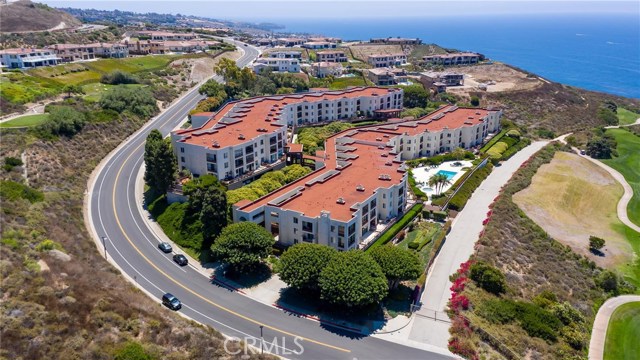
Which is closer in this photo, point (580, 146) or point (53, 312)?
point (53, 312)

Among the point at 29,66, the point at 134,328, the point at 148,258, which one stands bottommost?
the point at 148,258

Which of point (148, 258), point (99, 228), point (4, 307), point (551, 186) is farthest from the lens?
point (551, 186)

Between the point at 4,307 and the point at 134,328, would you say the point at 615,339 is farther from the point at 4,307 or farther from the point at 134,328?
the point at 4,307

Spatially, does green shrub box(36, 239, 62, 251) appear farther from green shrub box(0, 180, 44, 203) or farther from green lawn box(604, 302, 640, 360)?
green lawn box(604, 302, 640, 360)

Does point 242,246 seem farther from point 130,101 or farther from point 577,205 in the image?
point 577,205

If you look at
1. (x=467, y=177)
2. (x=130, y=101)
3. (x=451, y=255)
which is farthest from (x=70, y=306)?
(x=130, y=101)

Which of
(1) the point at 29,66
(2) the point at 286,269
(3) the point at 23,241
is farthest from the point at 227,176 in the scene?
(1) the point at 29,66

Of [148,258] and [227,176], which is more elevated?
[227,176]

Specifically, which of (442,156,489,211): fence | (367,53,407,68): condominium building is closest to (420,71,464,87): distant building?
(367,53,407,68): condominium building
